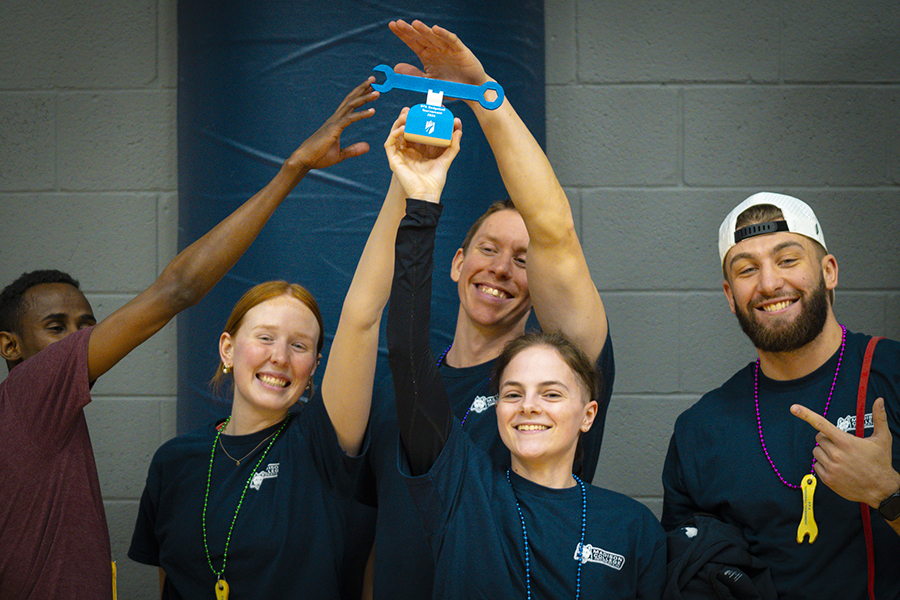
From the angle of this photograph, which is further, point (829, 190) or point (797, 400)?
point (829, 190)

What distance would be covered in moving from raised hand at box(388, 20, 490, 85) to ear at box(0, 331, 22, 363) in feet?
3.23

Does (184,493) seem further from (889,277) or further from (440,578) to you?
(889,277)

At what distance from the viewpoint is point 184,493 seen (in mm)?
1646

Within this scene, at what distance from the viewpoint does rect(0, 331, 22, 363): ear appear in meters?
1.68

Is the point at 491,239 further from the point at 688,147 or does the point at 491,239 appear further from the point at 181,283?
the point at 688,147

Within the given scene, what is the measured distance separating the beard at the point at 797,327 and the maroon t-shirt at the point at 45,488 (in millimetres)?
1304

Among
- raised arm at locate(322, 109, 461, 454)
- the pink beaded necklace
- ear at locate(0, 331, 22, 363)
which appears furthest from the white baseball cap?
ear at locate(0, 331, 22, 363)

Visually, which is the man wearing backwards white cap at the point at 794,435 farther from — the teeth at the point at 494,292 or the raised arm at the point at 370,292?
the raised arm at the point at 370,292

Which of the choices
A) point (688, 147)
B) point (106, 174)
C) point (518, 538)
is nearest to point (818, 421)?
point (518, 538)

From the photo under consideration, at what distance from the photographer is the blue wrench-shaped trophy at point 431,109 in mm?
1318

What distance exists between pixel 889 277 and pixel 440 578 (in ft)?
6.17

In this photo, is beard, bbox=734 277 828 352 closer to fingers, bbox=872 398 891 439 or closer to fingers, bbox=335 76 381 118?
fingers, bbox=872 398 891 439

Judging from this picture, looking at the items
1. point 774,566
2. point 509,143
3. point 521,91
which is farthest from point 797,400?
point 521,91

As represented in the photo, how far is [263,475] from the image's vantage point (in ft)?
5.30
